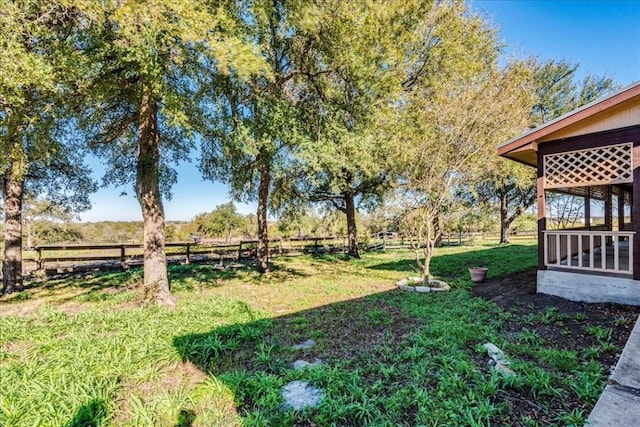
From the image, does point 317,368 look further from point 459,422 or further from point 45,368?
point 45,368

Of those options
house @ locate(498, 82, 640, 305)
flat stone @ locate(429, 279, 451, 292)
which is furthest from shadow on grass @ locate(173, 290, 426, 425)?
house @ locate(498, 82, 640, 305)

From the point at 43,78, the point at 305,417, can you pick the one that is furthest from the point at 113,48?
the point at 305,417

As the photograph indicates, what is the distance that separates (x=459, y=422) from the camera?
8.14ft

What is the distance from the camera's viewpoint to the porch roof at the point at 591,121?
5.40m

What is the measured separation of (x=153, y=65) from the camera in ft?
15.7

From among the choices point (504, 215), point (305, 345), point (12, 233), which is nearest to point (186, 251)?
point (12, 233)

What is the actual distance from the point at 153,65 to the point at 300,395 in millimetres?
4938

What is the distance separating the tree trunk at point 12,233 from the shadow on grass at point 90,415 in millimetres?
7686

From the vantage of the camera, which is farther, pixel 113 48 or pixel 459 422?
pixel 113 48

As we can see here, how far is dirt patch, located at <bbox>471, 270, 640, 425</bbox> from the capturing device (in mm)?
→ 2762

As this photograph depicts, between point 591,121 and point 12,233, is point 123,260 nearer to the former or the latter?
point 12,233

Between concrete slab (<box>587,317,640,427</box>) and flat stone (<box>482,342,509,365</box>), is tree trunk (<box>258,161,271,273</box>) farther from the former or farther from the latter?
concrete slab (<box>587,317,640,427</box>)

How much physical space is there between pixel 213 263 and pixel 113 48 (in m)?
10.1

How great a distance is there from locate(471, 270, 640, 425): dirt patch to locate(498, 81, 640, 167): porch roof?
3.09 meters
